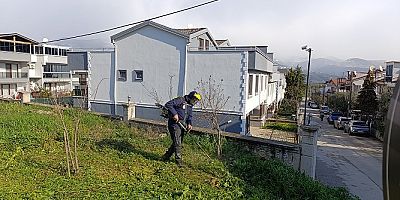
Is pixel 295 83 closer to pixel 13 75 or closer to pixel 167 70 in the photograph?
pixel 167 70

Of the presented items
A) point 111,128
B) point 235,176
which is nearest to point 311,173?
point 235,176

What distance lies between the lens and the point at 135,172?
5789mm

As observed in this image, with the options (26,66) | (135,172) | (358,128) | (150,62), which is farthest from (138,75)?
(26,66)

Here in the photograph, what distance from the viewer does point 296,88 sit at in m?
37.2

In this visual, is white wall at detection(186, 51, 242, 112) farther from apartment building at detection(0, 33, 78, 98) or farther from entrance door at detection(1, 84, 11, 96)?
entrance door at detection(1, 84, 11, 96)

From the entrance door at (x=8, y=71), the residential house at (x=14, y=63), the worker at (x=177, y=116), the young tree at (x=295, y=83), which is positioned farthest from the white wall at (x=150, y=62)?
the entrance door at (x=8, y=71)

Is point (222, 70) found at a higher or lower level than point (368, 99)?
higher

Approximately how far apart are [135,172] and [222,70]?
10.4m

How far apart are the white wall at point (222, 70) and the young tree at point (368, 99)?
66.7ft

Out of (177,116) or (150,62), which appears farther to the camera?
(150,62)

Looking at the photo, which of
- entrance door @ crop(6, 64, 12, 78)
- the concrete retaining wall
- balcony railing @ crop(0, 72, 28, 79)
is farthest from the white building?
entrance door @ crop(6, 64, 12, 78)

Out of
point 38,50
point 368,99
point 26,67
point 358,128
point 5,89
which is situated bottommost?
point 358,128

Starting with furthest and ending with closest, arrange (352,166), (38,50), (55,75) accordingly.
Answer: (55,75), (38,50), (352,166)

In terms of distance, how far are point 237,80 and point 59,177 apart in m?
11.0
